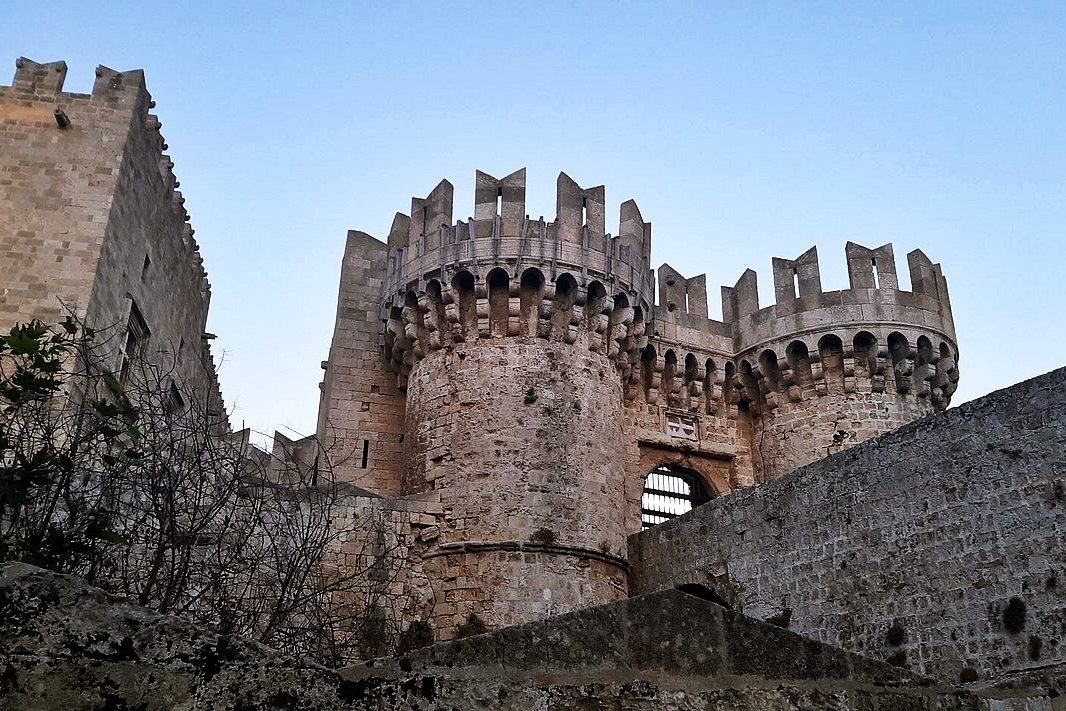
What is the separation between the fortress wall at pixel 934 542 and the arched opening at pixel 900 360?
5.28m

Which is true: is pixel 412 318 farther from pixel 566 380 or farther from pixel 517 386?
pixel 566 380

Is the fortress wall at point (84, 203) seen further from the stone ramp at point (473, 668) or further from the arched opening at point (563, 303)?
the stone ramp at point (473, 668)

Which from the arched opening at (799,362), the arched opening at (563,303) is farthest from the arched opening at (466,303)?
the arched opening at (799,362)

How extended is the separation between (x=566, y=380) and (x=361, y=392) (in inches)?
142

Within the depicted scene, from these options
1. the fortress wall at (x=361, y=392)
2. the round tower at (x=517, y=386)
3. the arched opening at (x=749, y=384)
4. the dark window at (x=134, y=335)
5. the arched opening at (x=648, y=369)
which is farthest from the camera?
the arched opening at (x=749, y=384)

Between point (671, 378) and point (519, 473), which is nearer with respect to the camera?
point (519, 473)

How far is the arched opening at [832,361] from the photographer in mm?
15133

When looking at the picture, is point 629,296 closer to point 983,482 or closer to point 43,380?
point 983,482

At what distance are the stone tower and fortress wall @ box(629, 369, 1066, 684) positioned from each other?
256 cm

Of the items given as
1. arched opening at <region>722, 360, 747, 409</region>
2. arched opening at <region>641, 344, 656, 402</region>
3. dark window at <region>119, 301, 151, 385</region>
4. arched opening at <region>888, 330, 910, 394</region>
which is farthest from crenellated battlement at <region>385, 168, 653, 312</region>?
arched opening at <region>888, 330, 910, 394</region>

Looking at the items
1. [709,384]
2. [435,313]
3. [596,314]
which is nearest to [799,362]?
[709,384]

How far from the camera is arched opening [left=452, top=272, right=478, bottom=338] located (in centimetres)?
1330

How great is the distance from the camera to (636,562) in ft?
42.3

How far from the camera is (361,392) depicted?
1469cm
